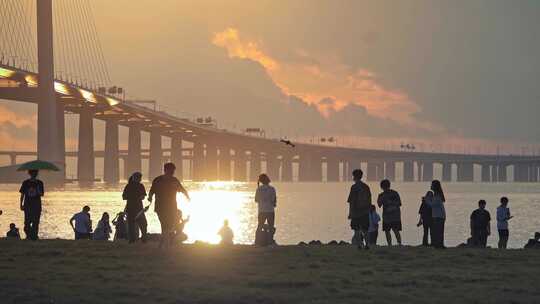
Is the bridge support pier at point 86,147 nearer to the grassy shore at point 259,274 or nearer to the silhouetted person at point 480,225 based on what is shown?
the silhouetted person at point 480,225

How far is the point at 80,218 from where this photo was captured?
26141 millimetres

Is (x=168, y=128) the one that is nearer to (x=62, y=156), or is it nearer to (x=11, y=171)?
(x=11, y=171)

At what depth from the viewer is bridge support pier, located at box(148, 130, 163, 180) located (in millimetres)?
168375

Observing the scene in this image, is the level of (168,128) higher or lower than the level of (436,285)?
higher

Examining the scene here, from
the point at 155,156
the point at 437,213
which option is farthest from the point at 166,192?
the point at 155,156

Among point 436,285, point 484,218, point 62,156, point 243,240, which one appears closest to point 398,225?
point 484,218

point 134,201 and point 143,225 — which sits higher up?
point 134,201

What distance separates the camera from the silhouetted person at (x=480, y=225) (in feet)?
79.1

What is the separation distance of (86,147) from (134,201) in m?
120

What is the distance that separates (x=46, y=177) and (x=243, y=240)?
7921 centimetres

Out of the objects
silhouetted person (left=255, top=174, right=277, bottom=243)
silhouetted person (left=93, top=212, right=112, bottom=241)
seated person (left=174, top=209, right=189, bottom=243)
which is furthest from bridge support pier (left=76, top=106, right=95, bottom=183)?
seated person (left=174, top=209, right=189, bottom=243)

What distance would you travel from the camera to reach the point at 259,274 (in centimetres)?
1753

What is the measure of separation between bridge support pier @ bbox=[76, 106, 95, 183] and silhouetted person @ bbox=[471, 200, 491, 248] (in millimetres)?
118637

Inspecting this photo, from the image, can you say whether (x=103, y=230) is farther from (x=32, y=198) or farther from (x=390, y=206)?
(x=390, y=206)
